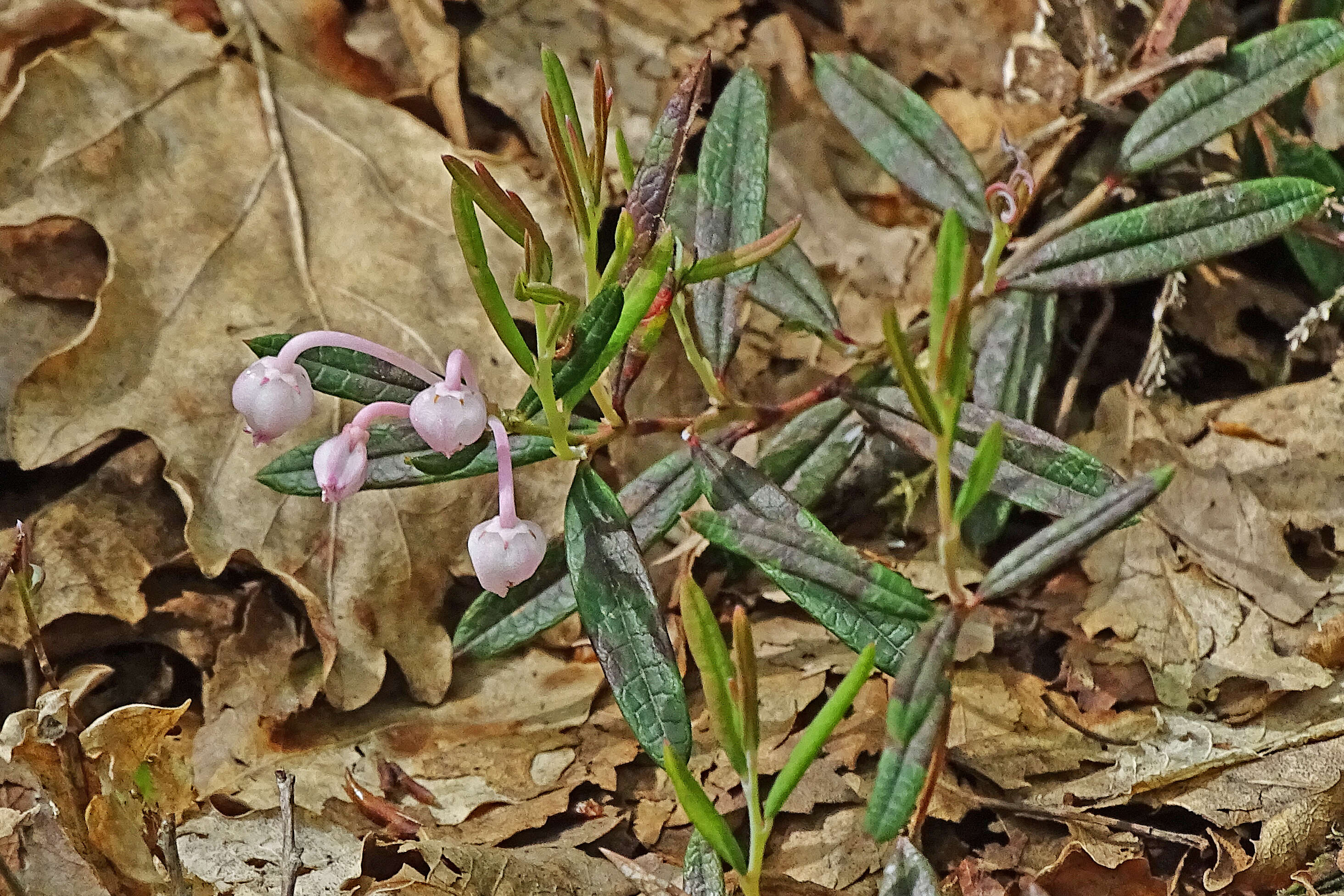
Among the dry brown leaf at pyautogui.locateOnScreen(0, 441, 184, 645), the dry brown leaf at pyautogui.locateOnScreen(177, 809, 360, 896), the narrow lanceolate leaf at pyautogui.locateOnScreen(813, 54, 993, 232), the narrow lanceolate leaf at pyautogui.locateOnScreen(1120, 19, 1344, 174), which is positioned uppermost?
the narrow lanceolate leaf at pyautogui.locateOnScreen(1120, 19, 1344, 174)

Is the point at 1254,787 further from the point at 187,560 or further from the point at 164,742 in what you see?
the point at 187,560

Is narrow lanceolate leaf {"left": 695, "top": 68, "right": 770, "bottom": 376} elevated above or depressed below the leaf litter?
above

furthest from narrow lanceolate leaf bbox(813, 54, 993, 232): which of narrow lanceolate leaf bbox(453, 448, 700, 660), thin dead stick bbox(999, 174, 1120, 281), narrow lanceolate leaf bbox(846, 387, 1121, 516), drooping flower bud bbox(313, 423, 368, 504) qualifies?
drooping flower bud bbox(313, 423, 368, 504)

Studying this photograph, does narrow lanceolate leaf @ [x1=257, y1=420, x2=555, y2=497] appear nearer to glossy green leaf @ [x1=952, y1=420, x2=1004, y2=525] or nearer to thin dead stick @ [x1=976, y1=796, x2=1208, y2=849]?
glossy green leaf @ [x1=952, y1=420, x2=1004, y2=525]

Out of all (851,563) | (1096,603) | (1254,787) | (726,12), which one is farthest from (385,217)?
(1254,787)

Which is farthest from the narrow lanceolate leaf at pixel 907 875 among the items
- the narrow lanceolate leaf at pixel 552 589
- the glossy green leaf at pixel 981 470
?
the narrow lanceolate leaf at pixel 552 589

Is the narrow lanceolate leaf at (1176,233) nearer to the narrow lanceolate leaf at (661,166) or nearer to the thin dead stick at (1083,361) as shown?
the thin dead stick at (1083,361)
